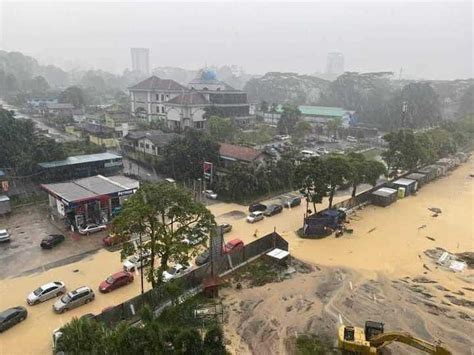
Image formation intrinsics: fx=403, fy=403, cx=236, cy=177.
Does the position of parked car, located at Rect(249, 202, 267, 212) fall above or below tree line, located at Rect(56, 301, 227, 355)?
below

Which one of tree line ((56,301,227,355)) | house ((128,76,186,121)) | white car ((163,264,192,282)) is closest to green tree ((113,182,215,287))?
white car ((163,264,192,282))

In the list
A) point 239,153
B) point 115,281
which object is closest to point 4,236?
point 115,281

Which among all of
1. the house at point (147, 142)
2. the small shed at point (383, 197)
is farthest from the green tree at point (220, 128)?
the small shed at point (383, 197)

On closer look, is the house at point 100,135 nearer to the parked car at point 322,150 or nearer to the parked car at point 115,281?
the parked car at point 322,150

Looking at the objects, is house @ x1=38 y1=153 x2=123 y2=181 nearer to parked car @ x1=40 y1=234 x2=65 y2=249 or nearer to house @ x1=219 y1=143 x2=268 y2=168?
house @ x1=219 y1=143 x2=268 y2=168

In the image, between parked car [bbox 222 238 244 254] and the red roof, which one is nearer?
parked car [bbox 222 238 244 254]

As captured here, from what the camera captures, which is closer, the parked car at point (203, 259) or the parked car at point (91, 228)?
the parked car at point (203, 259)

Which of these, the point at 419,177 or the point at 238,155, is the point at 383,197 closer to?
the point at 419,177
